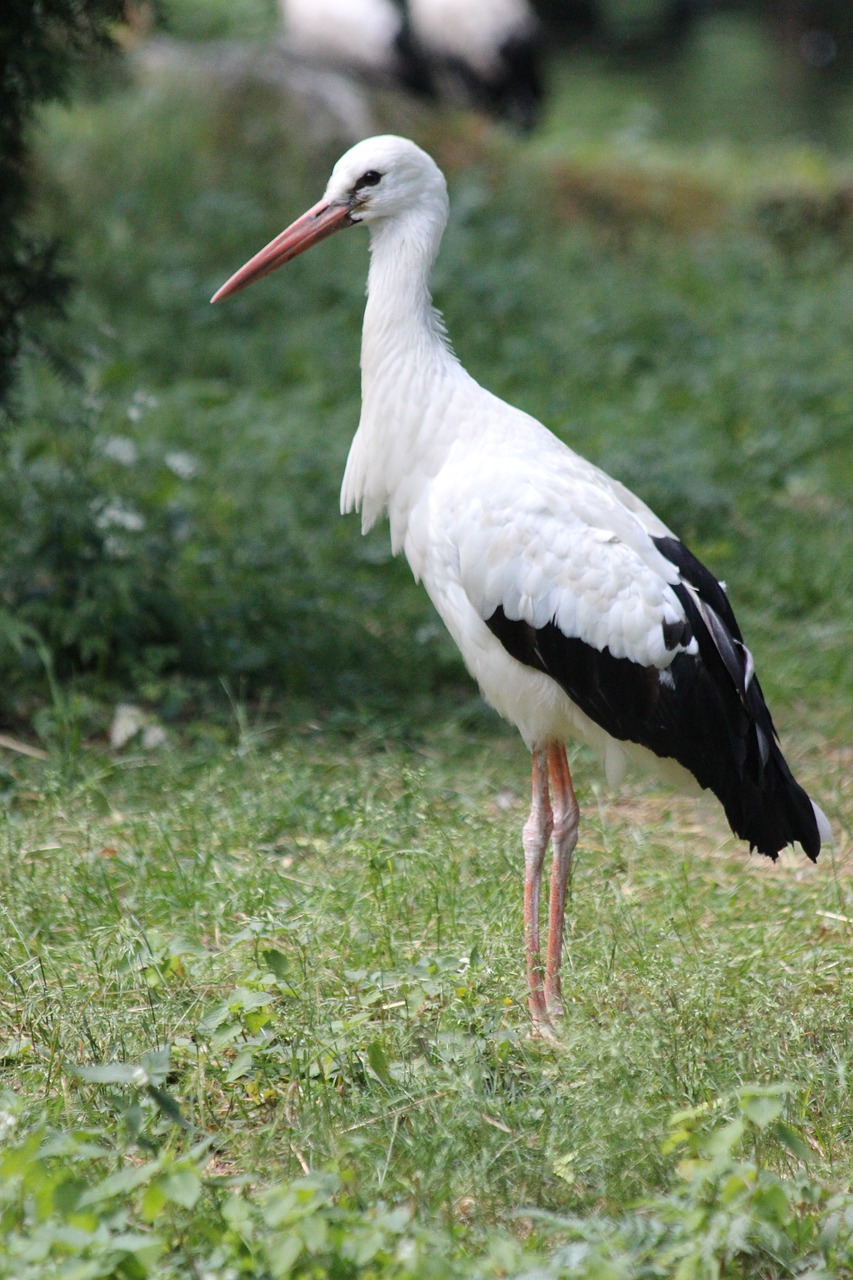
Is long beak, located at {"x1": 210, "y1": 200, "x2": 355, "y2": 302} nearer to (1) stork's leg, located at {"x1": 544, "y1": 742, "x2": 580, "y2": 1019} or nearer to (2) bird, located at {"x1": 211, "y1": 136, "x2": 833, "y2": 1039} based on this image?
(2) bird, located at {"x1": 211, "y1": 136, "x2": 833, "y2": 1039}

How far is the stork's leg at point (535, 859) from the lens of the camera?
3.27 metres

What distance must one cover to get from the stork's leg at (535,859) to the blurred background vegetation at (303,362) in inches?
52.5

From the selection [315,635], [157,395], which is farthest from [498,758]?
[157,395]

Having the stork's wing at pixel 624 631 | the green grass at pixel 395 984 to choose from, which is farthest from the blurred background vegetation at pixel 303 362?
the stork's wing at pixel 624 631

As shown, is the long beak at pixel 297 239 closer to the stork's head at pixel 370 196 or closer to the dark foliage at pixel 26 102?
→ the stork's head at pixel 370 196

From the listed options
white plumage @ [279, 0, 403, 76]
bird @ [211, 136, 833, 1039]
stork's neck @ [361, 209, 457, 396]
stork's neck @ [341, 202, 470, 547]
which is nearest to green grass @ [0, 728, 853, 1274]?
bird @ [211, 136, 833, 1039]

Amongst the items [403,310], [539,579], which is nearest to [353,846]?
[539,579]

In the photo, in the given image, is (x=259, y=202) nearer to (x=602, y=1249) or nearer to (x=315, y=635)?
(x=315, y=635)

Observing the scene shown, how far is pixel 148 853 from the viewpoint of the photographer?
12.7ft

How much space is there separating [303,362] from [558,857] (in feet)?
15.6

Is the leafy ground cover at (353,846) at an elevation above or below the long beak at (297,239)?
below

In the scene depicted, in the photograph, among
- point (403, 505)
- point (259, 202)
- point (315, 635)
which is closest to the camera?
point (403, 505)

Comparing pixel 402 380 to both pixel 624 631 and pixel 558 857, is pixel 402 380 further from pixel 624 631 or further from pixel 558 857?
pixel 558 857

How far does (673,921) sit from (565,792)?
15.3 inches
